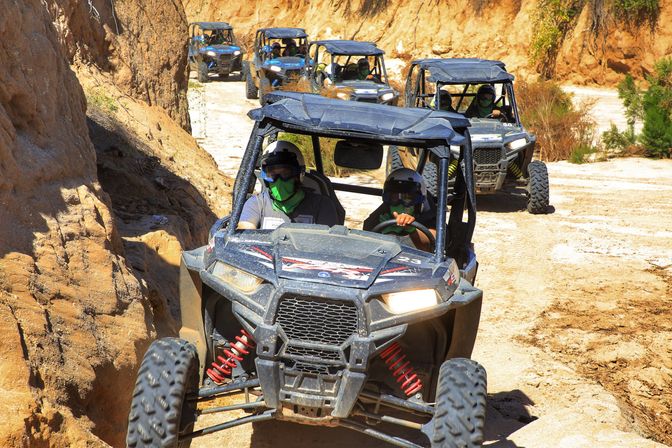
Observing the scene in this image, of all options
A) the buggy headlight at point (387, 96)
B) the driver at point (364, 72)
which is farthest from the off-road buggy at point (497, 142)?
the driver at point (364, 72)

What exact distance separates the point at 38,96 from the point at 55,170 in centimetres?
50

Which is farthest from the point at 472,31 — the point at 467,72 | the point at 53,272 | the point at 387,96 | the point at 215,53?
the point at 53,272

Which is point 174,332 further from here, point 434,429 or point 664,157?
point 664,157

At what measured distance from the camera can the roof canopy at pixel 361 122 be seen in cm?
498

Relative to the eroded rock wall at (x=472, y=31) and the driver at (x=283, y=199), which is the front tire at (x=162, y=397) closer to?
the driver at (x=283, y=199)

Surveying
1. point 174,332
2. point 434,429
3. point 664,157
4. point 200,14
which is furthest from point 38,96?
point 200,14

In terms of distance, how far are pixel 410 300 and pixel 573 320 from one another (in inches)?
191

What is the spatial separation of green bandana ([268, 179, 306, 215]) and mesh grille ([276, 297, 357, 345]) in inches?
55.4

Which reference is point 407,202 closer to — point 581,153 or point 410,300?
point 410,300

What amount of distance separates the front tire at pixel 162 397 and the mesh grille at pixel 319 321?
1.71ft

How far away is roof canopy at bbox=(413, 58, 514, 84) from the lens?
13227 mm

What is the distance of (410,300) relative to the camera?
434 centimetres

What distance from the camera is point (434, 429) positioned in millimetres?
4160

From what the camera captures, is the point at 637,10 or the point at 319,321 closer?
the point at 319,321
